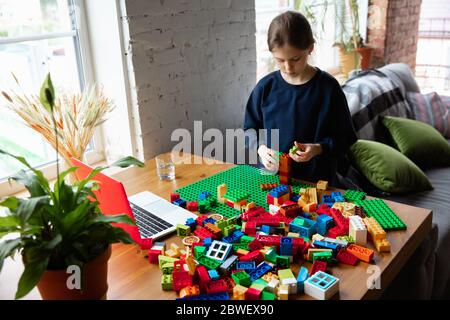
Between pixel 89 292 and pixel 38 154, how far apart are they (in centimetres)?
109

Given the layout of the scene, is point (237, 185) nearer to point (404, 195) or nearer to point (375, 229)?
point (375, 229)

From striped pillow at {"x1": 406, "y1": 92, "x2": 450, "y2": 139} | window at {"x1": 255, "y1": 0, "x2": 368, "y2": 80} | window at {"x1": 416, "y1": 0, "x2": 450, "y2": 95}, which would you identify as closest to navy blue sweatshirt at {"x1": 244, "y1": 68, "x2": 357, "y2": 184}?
window at {"x1": 255, "y1": 0, "x2": 368, "y2": 80}

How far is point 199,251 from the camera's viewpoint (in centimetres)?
111

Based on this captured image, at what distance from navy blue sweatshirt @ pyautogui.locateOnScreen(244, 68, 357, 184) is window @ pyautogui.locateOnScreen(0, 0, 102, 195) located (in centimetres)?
77

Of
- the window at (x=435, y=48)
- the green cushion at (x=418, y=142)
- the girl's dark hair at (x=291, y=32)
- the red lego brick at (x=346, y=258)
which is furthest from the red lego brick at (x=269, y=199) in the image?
the window at (x=435, y=48)

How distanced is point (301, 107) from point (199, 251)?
2.59 ft

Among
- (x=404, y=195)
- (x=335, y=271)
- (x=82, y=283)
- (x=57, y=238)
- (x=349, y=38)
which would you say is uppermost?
(x=349, y=38)

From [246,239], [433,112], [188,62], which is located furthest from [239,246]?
[433,112]

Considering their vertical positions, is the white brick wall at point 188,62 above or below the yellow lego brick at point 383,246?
above

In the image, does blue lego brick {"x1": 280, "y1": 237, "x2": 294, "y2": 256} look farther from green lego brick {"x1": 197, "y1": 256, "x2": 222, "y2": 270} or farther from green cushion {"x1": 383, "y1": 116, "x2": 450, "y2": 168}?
green cushion {"x1": 383, "y1": 116, "x2": 450, "y2": 168}

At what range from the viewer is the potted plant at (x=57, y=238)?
2.67 feet

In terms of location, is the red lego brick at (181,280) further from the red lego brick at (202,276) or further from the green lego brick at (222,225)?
the green lego brick at (222,225)

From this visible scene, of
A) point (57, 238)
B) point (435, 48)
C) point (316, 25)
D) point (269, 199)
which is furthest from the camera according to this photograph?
point (435, 48)

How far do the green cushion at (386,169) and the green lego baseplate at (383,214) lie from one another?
75 cm
